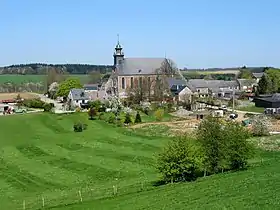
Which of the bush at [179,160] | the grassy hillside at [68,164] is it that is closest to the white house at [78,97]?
the grassy hillside at [68,164]

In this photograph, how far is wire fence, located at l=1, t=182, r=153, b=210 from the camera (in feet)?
82.8

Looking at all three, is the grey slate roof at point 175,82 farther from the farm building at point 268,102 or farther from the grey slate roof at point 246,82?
the grey slate roof at point 246,82

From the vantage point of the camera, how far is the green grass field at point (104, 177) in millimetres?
21875

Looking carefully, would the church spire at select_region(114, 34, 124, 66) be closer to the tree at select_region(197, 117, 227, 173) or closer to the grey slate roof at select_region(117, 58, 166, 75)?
the grey slate roof at select_region(117, 58, 166, 75)

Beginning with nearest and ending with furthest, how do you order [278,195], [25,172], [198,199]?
[278,195] → [198,199] → [25,172]

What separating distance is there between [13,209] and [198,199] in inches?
381

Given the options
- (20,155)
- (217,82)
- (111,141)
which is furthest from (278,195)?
(217,82)

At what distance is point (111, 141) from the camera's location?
47562 millimetres

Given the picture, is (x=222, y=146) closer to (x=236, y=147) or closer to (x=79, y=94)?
(x=236, y=147)

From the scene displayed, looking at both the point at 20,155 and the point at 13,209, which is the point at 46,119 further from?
the point at 13,209

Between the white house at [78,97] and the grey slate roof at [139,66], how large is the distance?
1150 cm

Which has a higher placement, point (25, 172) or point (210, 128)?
point (210, 128)

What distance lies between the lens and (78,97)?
8919cm

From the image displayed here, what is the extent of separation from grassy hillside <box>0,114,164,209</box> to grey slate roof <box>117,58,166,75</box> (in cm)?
4194
